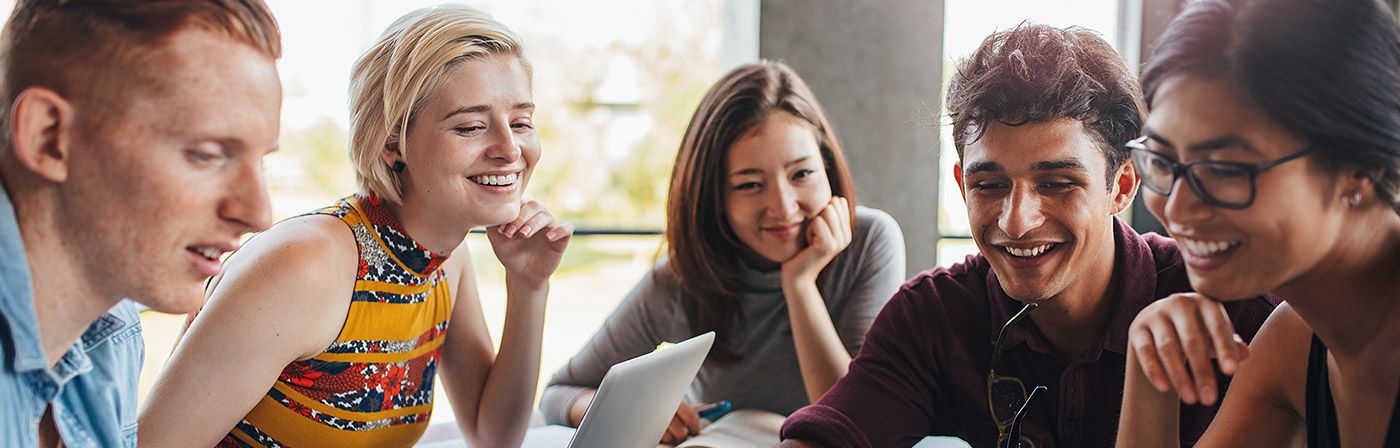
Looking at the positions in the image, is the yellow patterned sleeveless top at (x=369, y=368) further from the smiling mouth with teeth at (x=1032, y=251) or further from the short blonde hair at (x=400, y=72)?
the smiling mouth with teeth at (x=1032, y=251)

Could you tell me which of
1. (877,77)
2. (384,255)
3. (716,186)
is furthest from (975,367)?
(877,77)

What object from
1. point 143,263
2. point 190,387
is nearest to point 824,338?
point 190,387

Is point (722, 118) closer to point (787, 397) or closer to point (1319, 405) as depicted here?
point (787, 397)

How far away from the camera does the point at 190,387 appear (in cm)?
146

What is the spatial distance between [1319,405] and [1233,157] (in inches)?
15.0

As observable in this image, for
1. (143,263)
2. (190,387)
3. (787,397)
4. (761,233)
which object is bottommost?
(787,397)

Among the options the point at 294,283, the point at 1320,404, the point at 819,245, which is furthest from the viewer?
the point at 819,245

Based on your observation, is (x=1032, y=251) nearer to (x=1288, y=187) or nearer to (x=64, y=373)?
(x=1288, y=187)

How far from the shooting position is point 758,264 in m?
2.46

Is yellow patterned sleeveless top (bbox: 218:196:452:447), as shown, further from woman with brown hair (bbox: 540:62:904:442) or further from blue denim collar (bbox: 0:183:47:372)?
blue denim collar (bbox: 0:183:47:372)

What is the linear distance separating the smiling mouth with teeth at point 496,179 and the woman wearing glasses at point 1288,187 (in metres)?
1.00

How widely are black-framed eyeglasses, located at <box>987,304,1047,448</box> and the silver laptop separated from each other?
17.9 inches

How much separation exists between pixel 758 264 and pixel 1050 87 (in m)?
0.97

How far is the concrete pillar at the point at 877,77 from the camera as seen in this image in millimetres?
3221
